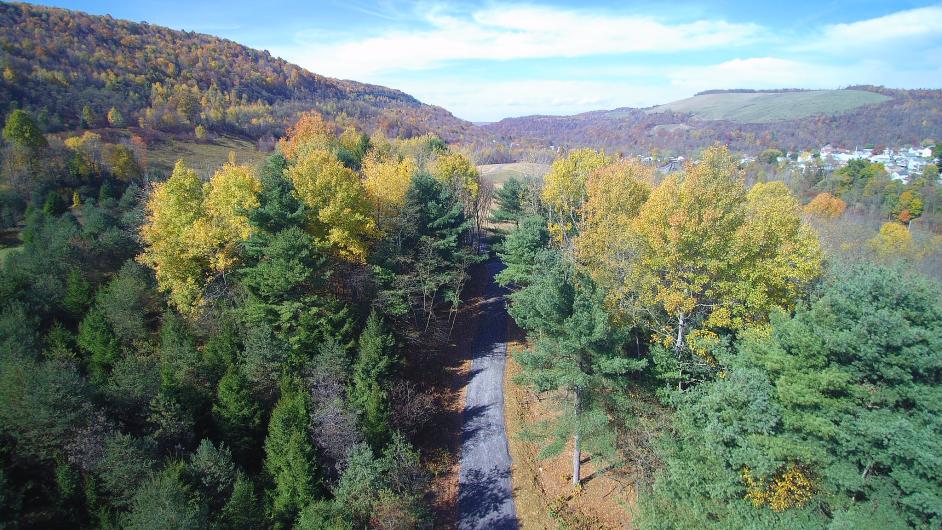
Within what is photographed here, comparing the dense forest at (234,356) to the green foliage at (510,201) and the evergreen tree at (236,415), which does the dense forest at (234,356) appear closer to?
the evergreen tree at (236,415)

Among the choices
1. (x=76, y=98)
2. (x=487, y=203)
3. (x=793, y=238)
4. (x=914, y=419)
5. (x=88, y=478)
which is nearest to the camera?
(x=914, y=419)

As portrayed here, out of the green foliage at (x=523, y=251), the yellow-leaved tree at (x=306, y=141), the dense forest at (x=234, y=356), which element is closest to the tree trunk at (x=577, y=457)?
the dense forest at (x=234, y=356)

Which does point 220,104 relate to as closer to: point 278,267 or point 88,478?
→ point 278,267

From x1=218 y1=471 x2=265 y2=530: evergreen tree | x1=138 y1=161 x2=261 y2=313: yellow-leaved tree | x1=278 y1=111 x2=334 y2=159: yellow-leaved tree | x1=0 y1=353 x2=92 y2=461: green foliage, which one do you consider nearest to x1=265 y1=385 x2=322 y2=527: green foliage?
x1=218 y1=471 x2=265 y2=530: evergreen tree

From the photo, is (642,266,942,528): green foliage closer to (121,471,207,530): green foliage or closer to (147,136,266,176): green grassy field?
(121,471,207,530): green foliage

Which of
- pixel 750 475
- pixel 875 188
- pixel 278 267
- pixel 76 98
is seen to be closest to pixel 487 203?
pixel 278 267

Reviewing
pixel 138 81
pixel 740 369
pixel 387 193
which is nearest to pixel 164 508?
pixel 740 369
